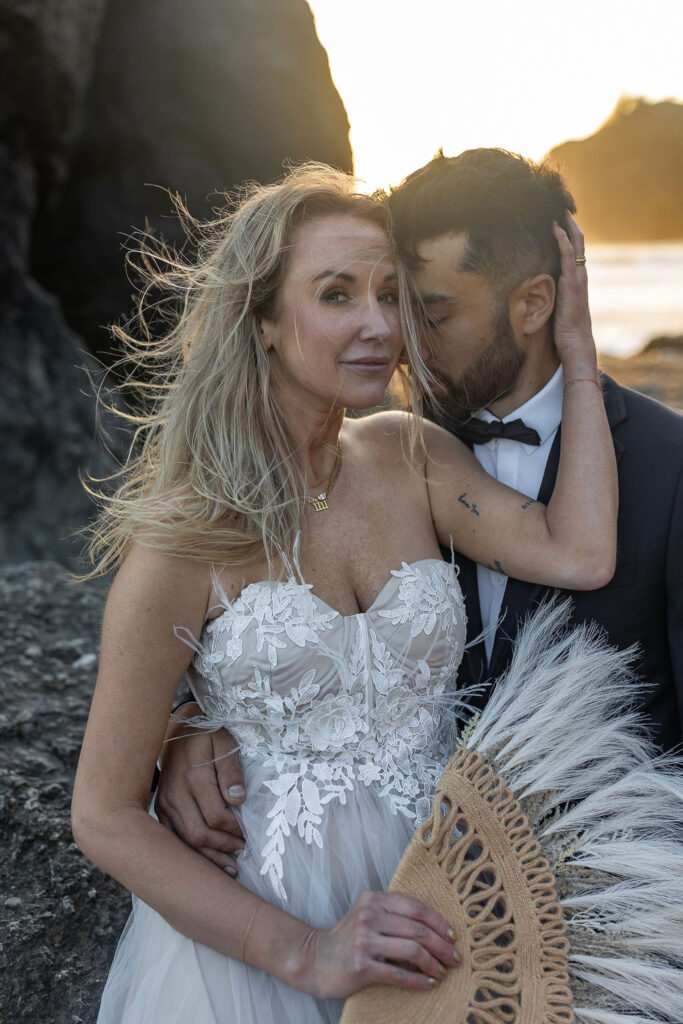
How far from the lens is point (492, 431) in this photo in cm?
257

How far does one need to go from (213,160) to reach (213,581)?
234 inches

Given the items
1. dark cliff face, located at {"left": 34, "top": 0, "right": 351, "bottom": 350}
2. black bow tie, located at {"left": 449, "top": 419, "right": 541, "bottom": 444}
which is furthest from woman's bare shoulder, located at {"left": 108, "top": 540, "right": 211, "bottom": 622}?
dark cliff face, located at {"left": 34, "top": 0, "right": 351, "bottom": 350}

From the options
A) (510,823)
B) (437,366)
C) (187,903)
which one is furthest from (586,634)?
(187,903)

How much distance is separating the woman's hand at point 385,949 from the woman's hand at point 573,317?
4.60 ft

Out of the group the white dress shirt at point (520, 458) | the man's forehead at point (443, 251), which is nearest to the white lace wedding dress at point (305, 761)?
the white dress shirt at point (520, 458)

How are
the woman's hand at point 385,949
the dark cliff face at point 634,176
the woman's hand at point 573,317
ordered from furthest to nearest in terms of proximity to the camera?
1. the dark cliff face at point 634,176
2. the woman's hand at point 573,317
3. the woman's hand at point 385,949

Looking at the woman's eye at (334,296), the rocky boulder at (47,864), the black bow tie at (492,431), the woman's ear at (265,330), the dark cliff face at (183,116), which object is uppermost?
the dark cliff face at (183,116)

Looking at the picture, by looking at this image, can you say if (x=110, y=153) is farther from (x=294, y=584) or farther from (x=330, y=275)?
(x=294, y=584)

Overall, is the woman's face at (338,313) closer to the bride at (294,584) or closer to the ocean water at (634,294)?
the bride at (294,584)

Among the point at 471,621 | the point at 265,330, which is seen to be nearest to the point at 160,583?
the point at 265,330

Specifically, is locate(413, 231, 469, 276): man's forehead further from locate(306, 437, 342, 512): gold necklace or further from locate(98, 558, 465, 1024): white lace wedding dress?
locate(98, 558, 465, 1024): white lace wedding dress

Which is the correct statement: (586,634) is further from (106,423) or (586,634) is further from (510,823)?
(106,423)

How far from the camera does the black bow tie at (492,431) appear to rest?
8.25ft

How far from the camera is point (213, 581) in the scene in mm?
2115
